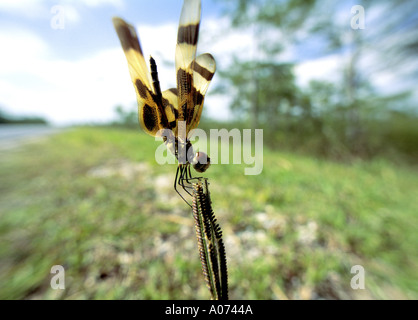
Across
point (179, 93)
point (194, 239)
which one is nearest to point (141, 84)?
point (179, 93)

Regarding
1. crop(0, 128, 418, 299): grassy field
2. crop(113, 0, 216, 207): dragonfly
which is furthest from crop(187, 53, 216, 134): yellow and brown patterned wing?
crop(0, 128, 418, 299): grassy field

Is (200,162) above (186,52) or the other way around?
the other way around

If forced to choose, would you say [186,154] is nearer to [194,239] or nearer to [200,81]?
[200,81]

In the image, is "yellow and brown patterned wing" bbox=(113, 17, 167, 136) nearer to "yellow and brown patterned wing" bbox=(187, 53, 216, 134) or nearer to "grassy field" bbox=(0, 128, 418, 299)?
"yellow and brown patterned wing" bbox=(187, 53, 216, 134)

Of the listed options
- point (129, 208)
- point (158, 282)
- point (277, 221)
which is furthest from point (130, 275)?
point (277, 221)

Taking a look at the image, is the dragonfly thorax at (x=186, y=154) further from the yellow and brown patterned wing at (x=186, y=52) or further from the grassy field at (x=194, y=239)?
the grassy field at (x=194, y=239)

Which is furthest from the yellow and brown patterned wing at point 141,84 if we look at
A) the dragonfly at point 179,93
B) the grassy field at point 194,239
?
the grassy field at point 194,239

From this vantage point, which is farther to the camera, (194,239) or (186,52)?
(194,239)

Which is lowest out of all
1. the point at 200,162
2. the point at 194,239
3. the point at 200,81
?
the point at 194,239
